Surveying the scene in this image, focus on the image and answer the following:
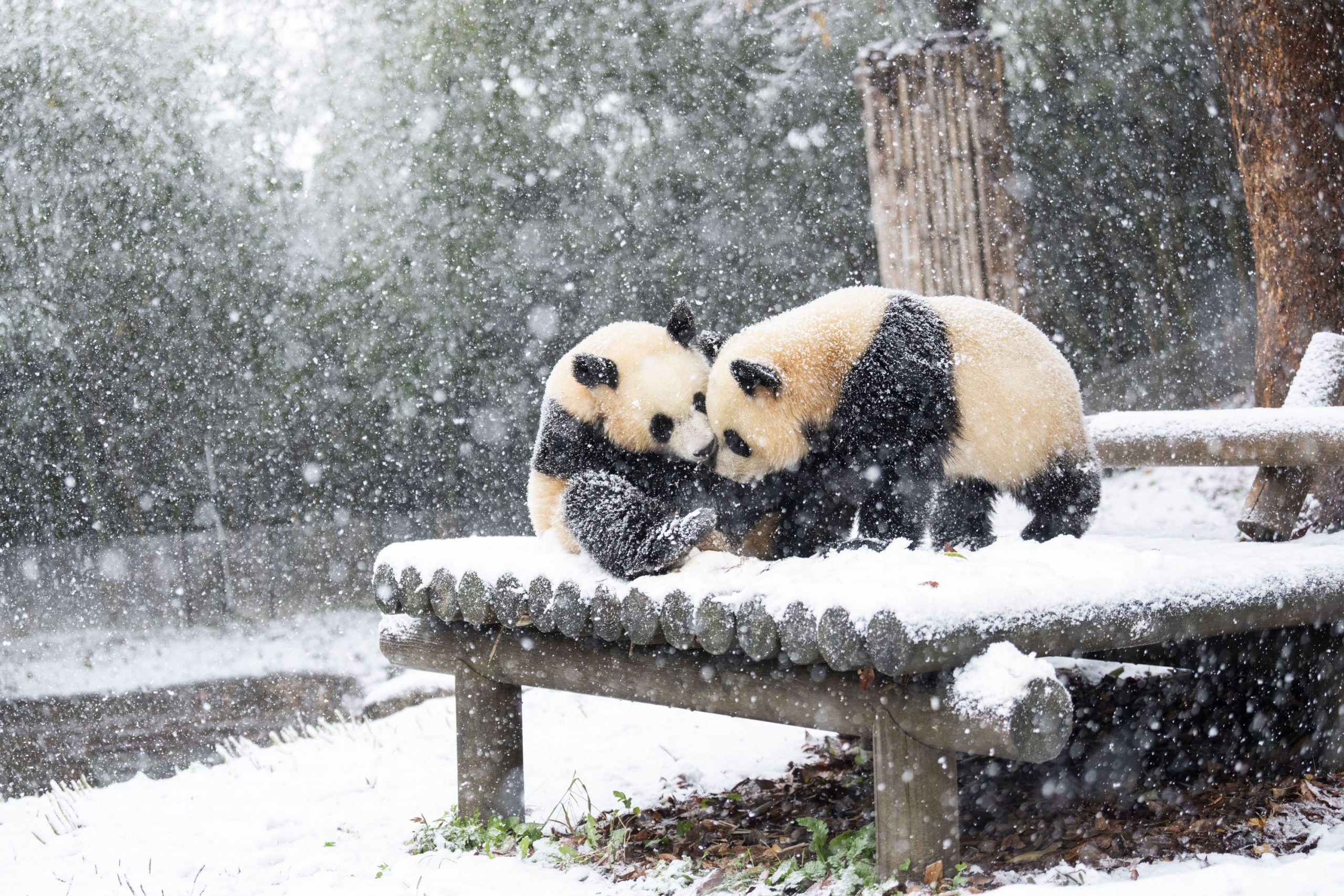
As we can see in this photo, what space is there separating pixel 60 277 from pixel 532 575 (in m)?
7.14

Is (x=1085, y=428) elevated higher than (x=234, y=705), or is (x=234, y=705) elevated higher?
(x=1085, y=428)

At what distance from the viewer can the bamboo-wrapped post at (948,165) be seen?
12.8 ft

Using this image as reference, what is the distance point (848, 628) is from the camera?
62.9 inches

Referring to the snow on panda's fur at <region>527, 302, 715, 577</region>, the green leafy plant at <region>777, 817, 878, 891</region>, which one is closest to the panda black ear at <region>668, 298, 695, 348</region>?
the snow on panda's fur at <region>527, 302, 715, 577</region>

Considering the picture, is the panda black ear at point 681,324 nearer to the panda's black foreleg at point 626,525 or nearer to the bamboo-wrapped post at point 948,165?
the panda's black foreleg at point 626,525

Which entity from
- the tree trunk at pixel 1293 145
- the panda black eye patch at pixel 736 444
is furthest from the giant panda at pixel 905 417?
the tree trunk at pixel 1293 145

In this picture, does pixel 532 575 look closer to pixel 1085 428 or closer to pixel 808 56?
pixel 1085 428

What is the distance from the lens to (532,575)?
2117 mm

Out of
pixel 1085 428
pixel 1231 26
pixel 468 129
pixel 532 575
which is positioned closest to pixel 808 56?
pixel 468 129

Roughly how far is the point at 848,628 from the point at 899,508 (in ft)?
2.07

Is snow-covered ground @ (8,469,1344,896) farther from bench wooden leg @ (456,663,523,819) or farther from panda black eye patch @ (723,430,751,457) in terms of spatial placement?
panda black eye patch @ (723,430,751,457)

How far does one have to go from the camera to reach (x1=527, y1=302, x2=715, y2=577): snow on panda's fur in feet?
6.98

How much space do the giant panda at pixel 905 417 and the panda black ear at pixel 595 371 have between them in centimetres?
21

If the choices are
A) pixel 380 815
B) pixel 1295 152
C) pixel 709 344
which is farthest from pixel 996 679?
pixel 1295 152
